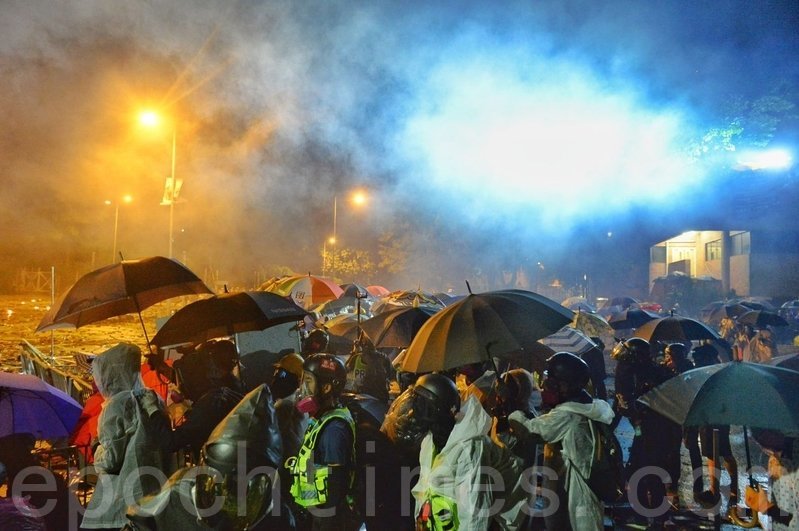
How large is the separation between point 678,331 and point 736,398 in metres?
3.92

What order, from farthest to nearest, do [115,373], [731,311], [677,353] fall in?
1. [731,311]
2. [677,353]
3. [115,373]

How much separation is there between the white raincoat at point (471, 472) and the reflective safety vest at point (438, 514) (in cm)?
2

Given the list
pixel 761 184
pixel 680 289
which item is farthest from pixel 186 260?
pixel 761 184

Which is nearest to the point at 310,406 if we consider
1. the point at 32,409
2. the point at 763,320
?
the point at 32,409

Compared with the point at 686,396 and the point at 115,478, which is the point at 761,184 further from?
the point at 115,478

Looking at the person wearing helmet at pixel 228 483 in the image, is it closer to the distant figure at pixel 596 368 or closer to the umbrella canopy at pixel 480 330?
the umbrella canopy at pixel 480 330

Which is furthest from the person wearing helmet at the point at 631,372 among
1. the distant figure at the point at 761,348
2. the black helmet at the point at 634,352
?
the distant figure at the point at 761,348

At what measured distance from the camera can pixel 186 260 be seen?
38.7 meters

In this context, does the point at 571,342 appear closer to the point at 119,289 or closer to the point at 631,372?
the point at 631,372

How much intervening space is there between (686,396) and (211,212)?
37633 mm

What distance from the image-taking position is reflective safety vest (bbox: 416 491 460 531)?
239cm

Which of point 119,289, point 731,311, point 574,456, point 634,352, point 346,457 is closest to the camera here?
point 346,457

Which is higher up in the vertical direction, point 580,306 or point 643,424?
point 580,306

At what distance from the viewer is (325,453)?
8.98 feet
